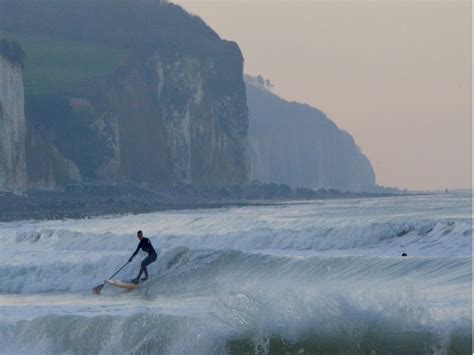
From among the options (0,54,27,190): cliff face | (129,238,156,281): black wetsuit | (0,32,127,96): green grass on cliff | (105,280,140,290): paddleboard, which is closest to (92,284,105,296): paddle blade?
(105,280,140,290): paddleboard

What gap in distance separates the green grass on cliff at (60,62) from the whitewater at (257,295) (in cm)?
8831

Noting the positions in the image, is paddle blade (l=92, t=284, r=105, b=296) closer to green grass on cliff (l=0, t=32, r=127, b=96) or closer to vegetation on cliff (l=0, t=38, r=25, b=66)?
vegetation on cliff (l=0, t=38, r=25, b=66)

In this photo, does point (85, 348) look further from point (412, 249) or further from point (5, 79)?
point (5, 79)

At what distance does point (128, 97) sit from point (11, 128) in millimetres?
28528

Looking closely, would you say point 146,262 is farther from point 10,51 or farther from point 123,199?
point 123,199

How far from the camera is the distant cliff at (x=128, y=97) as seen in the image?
117438 millimetres

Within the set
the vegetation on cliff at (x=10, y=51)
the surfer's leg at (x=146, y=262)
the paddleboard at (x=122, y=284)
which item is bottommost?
the paddleboard at (x=122, y=284)

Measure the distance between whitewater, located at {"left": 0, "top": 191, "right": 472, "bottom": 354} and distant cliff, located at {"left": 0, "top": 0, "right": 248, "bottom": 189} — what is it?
70.8 meters

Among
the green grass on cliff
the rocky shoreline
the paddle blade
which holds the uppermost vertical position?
the green grass on cliff

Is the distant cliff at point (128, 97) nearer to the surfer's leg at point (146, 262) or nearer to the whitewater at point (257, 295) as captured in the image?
the whitewater at point (257, 295)

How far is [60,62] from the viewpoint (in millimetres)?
134250

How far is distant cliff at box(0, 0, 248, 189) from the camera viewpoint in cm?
11744

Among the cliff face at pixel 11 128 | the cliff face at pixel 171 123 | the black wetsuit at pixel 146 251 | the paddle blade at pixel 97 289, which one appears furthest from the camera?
the cliff face at pixel 171 123

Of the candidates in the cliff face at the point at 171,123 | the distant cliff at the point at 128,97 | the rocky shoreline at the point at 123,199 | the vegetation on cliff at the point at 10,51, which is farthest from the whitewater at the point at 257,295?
the cliff face at the point at 171,123
